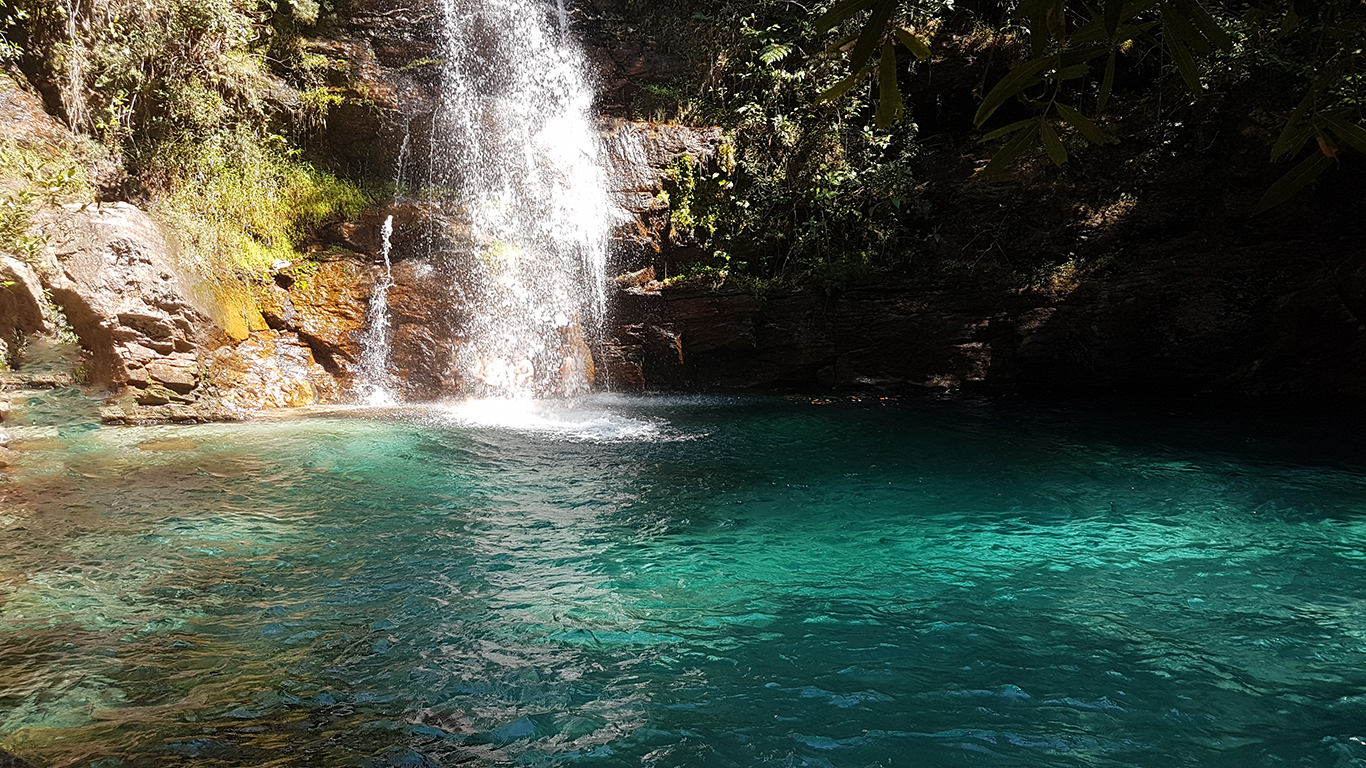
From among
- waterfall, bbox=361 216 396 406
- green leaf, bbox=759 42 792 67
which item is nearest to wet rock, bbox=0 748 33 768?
waterfall, bbox=361 216 396 406

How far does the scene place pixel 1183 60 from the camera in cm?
125

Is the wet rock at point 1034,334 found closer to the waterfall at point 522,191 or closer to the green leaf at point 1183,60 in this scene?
the waterfall at point 522,191

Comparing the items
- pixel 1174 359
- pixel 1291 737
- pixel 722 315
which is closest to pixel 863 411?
pixel 722 315

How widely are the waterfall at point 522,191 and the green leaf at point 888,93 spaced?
A: 9512 millimetres

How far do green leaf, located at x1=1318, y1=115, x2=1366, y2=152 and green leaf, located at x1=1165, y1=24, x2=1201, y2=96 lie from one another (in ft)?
0.72

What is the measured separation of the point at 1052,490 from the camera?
5680 millimetres

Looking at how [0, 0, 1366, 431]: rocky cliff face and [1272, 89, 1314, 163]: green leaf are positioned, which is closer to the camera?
[1272, 89, 1314, 163]: green leaf

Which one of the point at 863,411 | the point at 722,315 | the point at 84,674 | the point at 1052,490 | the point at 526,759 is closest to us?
the point at 526,759

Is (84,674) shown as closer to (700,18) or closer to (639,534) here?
(639,534)

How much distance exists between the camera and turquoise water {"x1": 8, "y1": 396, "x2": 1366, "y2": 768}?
2539mm

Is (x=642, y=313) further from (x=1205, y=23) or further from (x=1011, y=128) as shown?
(x=1205, y=23)

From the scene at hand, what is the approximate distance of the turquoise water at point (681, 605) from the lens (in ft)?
8.33

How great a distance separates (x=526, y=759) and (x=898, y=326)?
8.72 metres

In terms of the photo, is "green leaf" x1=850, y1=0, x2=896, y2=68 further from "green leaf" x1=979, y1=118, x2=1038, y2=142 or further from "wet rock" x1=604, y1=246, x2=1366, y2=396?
"wet rock" x1=604, y1=246, x2=1366, y2=396
